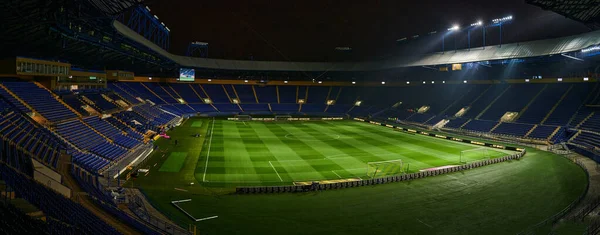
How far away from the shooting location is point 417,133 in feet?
170

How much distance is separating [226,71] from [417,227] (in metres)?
73.0

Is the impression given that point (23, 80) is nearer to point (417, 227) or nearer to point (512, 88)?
point (417, 227)

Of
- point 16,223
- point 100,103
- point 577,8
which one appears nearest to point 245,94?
point 100,103

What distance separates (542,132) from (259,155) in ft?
121

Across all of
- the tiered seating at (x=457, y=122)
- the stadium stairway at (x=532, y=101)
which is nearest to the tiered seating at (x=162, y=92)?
the tiered seating at (x=457, y=122)

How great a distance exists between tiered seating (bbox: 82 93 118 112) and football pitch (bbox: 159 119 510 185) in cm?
818

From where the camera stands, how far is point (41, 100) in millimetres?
29656

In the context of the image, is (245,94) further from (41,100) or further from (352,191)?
(352,191)

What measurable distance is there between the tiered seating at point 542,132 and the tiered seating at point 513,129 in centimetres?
96

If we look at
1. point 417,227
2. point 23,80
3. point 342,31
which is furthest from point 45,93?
point 342,31

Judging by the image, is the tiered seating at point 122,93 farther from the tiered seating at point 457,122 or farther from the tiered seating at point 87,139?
the tiered seating at point 457,122

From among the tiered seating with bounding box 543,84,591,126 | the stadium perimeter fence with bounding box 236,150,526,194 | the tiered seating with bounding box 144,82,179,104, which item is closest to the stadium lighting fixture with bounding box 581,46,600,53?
the tiered seating with bounding box 543,84,591,126

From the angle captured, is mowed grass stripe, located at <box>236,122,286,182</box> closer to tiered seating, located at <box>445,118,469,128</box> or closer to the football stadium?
the football stadium

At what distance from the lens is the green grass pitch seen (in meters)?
17.3
